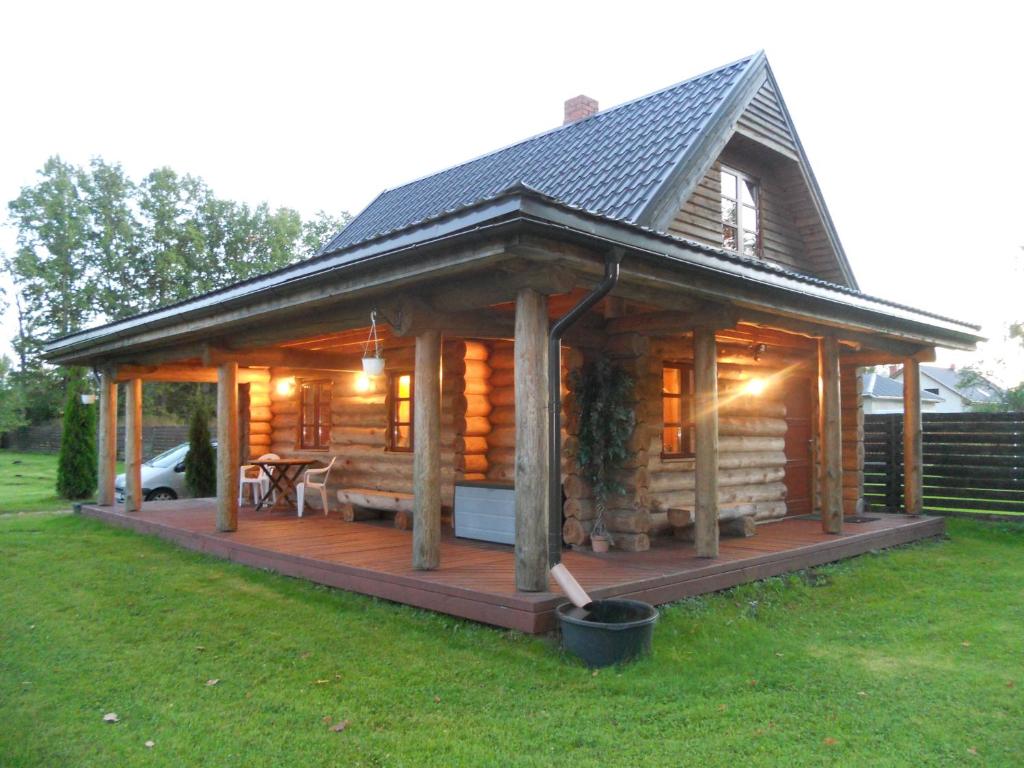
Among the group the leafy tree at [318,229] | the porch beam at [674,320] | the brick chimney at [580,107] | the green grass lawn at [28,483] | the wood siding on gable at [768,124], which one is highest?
the leafy tree at [318,229]

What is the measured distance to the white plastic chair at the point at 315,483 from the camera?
10.5 meters

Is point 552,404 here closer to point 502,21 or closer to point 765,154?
point 765,154

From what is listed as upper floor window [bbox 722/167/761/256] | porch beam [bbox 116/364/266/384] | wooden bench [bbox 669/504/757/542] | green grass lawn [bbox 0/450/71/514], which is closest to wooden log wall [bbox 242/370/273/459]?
porch beam [bbox 116/364/266/384]

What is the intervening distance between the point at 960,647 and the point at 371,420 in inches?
300

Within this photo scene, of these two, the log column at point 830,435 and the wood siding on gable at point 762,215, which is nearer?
the log column at point 830,435

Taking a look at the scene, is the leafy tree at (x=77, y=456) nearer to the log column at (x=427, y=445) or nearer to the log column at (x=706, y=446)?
the log column at (x=427, y=445)

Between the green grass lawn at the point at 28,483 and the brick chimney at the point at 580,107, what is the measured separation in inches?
449

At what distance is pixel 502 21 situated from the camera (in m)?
15.5

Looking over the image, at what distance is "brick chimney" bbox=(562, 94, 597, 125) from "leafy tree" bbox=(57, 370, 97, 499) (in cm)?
1072

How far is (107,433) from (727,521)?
31.1 feet

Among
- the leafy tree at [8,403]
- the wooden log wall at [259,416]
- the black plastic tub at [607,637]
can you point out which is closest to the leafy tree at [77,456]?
the wooden log wall at [259,416]

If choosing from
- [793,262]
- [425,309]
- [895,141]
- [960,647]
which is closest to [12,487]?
[425,309]

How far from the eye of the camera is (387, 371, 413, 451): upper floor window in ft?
34.1

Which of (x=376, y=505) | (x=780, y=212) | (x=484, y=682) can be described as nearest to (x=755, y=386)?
(x=780, y=212)
